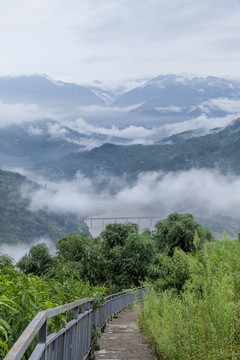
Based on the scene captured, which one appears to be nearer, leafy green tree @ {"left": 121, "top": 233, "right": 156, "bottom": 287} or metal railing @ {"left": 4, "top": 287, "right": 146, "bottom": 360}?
metal railing @ {"left": 4, "top": 287, "right": 146, "bottom": 360}

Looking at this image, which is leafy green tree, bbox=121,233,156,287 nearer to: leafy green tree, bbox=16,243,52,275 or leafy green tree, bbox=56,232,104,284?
leafy green tree, bbox=56,232,104,284

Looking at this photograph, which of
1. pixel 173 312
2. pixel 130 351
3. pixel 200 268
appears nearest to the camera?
pixel 173 312

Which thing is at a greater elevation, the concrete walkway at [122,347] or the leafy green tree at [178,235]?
the leafy green tree at [178,235]

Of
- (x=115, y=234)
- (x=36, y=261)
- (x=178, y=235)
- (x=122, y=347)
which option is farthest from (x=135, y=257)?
(x=122, y=347)

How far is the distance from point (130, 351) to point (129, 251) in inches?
1262

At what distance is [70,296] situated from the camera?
6.92 meters

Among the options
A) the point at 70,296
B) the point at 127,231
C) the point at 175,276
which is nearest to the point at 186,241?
the point at 127,231

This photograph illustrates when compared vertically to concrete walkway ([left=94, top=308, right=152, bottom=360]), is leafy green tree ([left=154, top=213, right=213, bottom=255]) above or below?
above

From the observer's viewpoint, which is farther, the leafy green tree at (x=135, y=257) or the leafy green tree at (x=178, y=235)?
the leafy green tree at (x=178, y=235)

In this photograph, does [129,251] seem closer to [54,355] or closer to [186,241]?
[186,241]

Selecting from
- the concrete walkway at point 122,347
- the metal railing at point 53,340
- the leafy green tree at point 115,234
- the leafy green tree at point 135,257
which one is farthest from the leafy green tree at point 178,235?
the metal railing at point 53,340

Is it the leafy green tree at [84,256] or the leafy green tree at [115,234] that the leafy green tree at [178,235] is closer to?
the leafy green tree at [115,234]

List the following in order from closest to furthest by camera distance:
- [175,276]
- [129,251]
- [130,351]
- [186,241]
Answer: [130,351], [175,276], [129,251], [186,241]

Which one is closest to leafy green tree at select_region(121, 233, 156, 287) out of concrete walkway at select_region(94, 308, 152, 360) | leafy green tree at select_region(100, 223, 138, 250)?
leafy green tree at select_region(100, 223, 138, 250)
